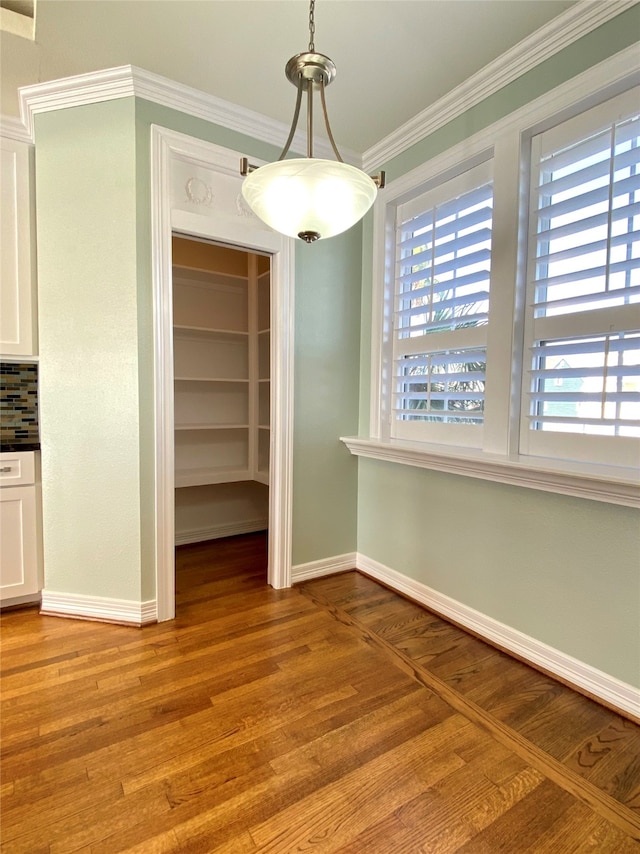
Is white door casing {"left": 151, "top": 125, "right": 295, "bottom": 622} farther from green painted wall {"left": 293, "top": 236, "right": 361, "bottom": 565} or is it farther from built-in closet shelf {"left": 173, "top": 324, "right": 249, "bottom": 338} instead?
built-in closet shelf {"left": 173, "top": 324, "right": 249, "bottom": 338}

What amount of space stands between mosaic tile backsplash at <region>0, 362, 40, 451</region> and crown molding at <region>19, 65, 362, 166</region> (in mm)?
1274

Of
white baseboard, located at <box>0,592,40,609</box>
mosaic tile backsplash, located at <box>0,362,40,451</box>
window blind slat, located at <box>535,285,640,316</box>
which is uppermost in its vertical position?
window blind slat, located at <box>535,285,640,316</box>

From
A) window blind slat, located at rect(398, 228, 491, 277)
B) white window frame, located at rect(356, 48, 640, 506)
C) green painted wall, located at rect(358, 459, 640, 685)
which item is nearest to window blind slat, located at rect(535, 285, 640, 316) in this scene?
white window frame, located at rect(356, 48, 640, 506)

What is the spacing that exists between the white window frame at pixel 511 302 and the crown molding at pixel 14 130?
2094 mm

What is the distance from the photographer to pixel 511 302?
6.61 feet

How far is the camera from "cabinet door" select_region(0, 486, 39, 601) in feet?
7.55

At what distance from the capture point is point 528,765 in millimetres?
1427

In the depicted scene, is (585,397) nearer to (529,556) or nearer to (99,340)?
(529,556)

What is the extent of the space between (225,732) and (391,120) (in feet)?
10.2

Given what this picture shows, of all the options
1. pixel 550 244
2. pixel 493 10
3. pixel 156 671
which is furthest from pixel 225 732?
pixel 493 10

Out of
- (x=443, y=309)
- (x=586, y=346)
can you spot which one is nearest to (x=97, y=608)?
(x=443, y=309)

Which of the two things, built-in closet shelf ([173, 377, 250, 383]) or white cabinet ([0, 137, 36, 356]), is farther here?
built-in closet shelf ([173, 377, 250, 383])

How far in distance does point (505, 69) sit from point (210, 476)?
3.09 meters

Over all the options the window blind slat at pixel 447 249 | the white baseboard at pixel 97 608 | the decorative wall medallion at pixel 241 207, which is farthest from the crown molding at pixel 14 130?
the white baseboard at pixel 97 608
